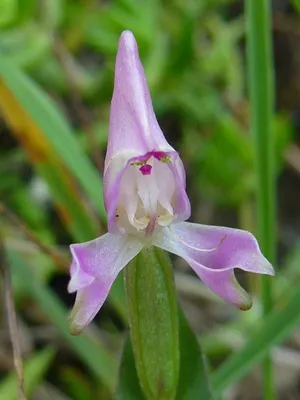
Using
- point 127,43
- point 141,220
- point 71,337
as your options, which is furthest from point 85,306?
point 71,337

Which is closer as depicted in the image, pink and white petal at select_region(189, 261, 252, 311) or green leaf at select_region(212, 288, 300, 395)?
pink and white petal at select_region(189, 261, 252, 311)

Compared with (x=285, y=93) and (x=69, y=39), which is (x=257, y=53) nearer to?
(x=69, y=39)

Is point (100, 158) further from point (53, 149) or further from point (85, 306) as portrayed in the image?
point (85, 306)

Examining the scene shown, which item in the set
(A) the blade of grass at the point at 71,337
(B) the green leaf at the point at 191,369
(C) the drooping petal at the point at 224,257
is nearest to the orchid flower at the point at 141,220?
(C) the drooping petal at the point at 224,257

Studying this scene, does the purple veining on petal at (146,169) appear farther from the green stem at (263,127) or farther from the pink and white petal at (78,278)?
the green stem at (263,127)

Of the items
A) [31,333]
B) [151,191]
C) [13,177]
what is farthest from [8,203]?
[151,191]

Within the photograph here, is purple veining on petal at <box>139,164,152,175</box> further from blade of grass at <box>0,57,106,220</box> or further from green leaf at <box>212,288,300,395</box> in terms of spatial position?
blade of grass at <box>0,57,106,220</box>

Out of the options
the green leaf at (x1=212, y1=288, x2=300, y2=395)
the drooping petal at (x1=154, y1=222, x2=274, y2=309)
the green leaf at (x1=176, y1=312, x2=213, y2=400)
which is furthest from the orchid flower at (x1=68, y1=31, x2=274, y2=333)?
the green leaf at (x1=212, y1=288, x2=300, y2=395)
